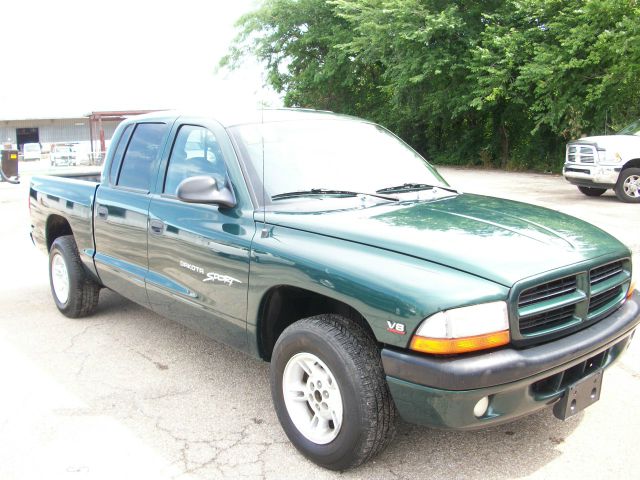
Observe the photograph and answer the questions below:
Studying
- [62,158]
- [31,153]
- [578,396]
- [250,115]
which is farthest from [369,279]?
[31,153]

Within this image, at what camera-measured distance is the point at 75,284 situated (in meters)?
5.31

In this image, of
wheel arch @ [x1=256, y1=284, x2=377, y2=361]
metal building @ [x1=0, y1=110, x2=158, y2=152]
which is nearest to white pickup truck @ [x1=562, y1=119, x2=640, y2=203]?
wheel arch @ [x1=256, y1=284, x2=377, y2=361]

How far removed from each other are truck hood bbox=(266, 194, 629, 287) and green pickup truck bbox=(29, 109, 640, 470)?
0.04ft

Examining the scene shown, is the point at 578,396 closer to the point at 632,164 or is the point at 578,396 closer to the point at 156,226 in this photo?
the point at 156,226

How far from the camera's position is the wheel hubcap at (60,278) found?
5.49 meters

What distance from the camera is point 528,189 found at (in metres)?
16.0

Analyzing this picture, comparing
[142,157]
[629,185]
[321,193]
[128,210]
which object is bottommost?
[629,185]

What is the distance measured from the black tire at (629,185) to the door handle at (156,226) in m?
11.2

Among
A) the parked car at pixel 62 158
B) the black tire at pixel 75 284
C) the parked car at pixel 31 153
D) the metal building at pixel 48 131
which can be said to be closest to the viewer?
the black tire at pixel 75 284

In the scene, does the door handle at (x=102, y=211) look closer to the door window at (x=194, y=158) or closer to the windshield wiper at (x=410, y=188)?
the door window at (x=194, y=158)

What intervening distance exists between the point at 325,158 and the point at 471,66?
18.6m

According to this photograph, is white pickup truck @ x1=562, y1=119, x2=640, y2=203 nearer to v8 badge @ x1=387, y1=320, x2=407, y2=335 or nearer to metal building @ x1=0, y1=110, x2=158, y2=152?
v8 badge @ x1=387, y1=320, x2=407, y2=335

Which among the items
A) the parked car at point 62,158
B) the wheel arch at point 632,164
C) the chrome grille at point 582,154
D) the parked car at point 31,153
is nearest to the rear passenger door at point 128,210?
the chrome grille at point 582,154

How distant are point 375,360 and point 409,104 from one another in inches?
921
